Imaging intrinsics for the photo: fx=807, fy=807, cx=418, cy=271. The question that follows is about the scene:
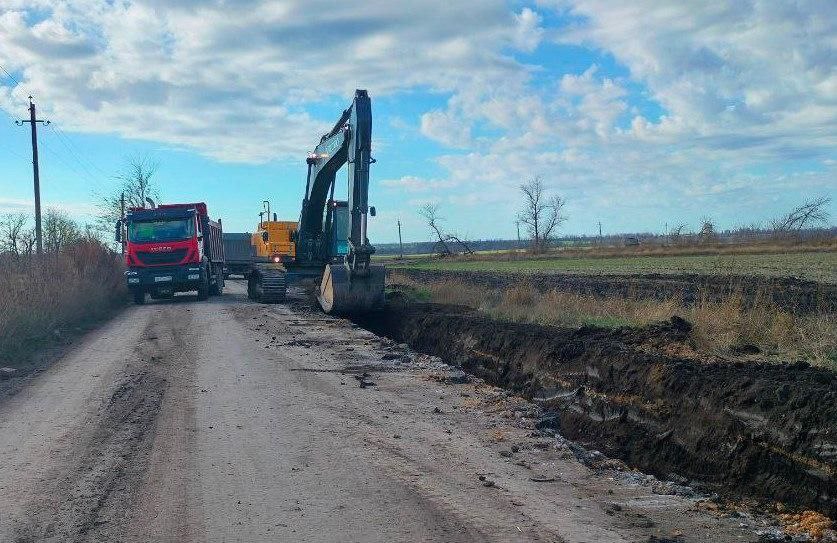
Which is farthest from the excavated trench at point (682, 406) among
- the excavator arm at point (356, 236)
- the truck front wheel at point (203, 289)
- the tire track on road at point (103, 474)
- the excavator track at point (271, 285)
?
the truck front wheel at point (203, 289)

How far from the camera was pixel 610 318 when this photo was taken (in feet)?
52.6

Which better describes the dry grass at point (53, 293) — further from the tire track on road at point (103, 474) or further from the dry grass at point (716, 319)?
the dry grass at point (716, 319)

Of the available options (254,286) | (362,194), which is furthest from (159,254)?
(362,194)

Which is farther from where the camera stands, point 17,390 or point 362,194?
point 362,194

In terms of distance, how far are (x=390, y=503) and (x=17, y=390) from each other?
7.98m

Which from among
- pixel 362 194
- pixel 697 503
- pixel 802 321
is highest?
pixel 362 194

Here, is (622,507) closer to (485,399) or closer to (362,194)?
(485,399)

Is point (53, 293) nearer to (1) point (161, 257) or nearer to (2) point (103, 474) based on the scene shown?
(1) point (161, 257)

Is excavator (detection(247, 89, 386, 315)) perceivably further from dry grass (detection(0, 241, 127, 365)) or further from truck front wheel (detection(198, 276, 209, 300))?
dry grass (detection(0, 241, 127, 365))

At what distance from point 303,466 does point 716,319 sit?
25.9 ft

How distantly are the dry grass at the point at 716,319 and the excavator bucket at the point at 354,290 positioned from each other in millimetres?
2665

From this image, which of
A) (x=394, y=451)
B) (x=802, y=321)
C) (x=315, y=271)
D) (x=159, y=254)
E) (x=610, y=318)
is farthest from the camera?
(x=159, y=254)

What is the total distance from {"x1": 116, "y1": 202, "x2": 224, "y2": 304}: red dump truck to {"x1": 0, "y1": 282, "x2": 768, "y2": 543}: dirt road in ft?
53.2

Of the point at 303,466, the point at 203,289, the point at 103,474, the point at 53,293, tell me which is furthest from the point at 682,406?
the point at 203,289
